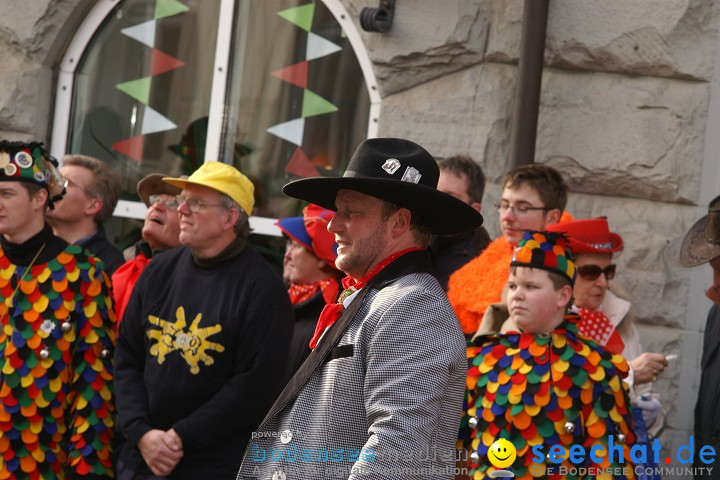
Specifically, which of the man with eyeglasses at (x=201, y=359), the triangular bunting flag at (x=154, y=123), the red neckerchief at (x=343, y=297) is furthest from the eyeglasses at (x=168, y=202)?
the red neckerchief at (x=343, y=297)

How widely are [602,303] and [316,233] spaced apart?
1.36m

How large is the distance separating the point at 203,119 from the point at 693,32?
2.75m

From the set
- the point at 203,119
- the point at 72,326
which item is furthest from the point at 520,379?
the point at 203,119

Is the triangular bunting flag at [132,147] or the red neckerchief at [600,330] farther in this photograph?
the triangular bunting flag at [132,147]

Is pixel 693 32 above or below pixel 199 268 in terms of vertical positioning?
above

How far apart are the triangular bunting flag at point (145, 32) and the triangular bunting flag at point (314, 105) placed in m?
1.02

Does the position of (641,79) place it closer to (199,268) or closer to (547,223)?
(547,223)

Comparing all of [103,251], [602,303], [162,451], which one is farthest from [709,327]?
[103,251]

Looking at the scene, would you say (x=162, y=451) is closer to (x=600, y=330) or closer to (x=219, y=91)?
(x=600, y=330)

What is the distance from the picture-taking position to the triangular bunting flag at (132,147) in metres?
6.78

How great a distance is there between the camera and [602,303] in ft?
16.0

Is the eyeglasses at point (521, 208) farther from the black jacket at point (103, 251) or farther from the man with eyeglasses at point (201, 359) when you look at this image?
the black jacket at point (103, 251)

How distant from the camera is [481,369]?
4.22m

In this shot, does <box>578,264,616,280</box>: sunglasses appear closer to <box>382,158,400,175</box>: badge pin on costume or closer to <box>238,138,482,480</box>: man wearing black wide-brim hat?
<box>238,138,482,480</box>: man wearing black wide-brim hat
